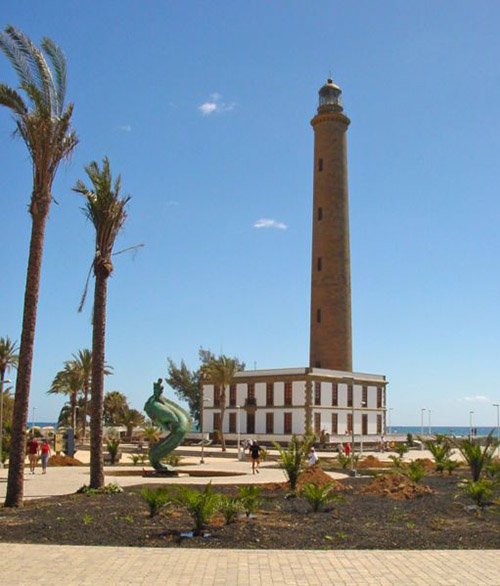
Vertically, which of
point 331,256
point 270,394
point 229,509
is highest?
point 331,256

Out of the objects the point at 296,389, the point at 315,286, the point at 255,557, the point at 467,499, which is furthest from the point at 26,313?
the point at 315,286

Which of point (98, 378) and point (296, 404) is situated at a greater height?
point (296, 404)

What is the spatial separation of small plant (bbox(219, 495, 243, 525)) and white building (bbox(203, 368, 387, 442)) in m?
37.0

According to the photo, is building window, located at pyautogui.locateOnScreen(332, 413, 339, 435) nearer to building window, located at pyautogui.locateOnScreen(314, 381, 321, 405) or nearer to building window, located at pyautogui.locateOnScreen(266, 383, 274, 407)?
building window, located at pyautogui.locateOnScreen(314, 381, 321, 405)

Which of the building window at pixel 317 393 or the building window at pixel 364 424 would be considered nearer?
the building window at pixel 317 393

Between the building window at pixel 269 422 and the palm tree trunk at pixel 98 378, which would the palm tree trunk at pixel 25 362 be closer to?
the palm tree trunk at pixel 98 378

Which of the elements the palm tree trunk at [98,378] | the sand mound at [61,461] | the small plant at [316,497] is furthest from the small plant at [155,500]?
the sand mound at [61,461]

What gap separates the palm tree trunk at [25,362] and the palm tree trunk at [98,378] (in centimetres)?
263

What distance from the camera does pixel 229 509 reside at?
11.7 meters

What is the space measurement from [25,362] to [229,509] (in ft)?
19.4

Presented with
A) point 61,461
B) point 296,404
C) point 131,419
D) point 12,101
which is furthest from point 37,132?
point 131,419

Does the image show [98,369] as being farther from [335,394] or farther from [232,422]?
[232,422]

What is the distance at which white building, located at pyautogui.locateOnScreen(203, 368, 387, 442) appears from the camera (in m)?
50.4

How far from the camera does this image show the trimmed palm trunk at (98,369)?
17.3 meters
